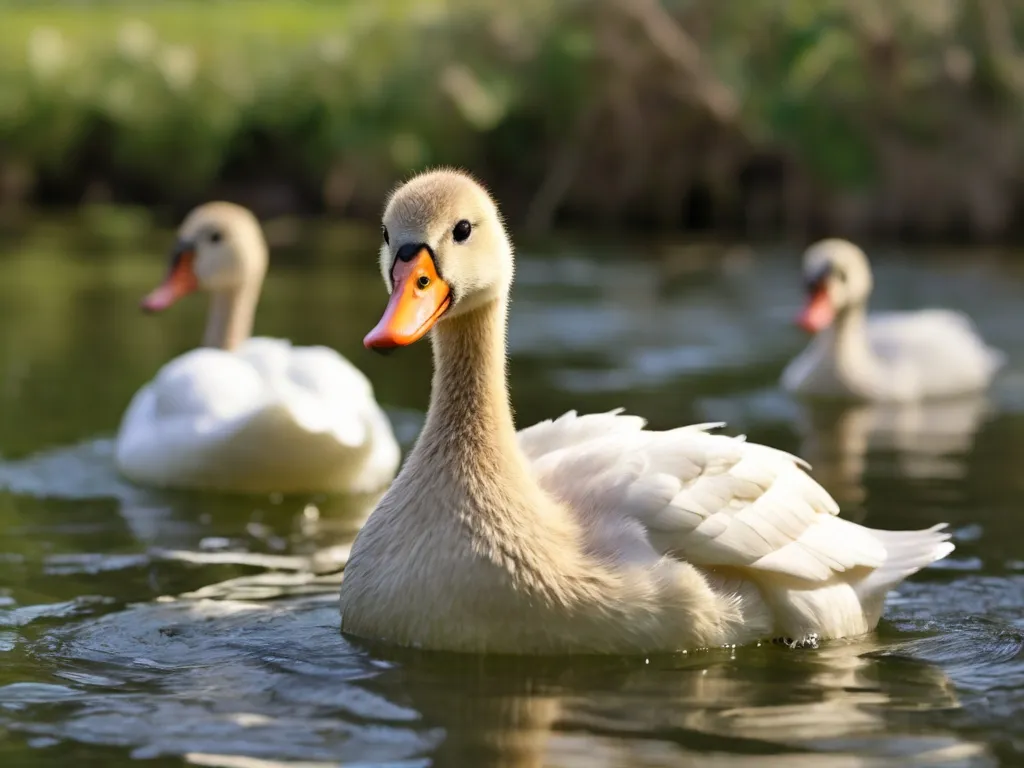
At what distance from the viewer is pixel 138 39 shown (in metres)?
27.2

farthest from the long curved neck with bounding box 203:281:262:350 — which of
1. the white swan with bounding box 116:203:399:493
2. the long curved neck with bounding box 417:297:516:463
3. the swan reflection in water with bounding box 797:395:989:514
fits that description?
the long curved neck with bounding box 417:297:516:463

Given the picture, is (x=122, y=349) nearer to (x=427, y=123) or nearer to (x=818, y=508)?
(x=818, y=508)

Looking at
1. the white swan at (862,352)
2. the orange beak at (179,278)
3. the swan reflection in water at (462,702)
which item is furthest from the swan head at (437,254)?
the white swan at (862,352)

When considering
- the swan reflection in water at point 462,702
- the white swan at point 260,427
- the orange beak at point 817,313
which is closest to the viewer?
the swan reflection in water at point 462,702

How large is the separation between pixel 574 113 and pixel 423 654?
18307 millimetres

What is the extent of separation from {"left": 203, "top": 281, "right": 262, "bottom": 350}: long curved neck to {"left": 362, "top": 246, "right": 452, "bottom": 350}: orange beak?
205 inches

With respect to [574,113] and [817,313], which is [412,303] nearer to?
[817,313]

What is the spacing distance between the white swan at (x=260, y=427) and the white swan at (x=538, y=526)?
276 cm

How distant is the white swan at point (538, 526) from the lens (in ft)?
17.9

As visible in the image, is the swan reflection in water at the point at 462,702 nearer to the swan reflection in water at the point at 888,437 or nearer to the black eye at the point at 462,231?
the black eye at the point at 462,231

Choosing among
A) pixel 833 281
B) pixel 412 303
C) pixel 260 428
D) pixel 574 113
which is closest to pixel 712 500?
pixel 412 303

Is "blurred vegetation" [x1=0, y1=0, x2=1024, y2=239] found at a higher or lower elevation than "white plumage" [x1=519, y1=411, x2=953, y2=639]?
higher

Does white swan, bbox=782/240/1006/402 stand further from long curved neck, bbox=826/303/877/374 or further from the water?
the water

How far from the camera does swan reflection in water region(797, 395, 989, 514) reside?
9445mm
